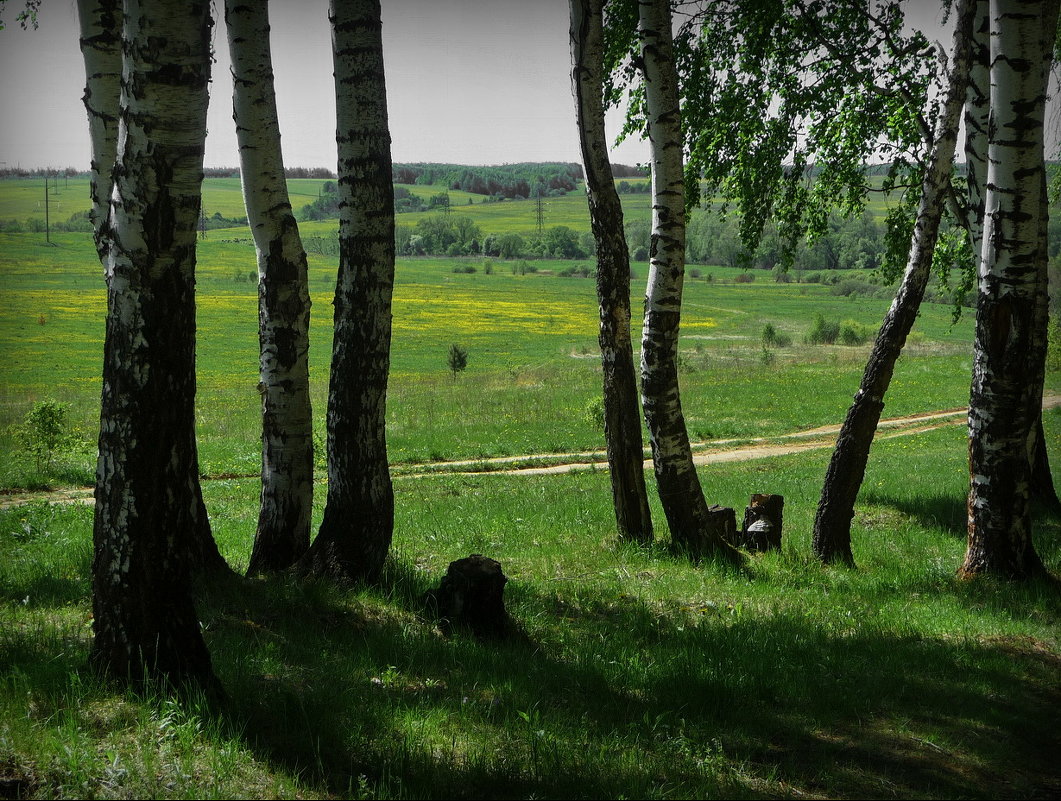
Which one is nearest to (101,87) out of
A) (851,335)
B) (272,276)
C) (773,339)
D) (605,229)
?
(272,276)

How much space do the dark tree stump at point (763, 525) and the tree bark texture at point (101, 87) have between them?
6.70 m

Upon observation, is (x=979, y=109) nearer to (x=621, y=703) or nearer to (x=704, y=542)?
(x=704, y=542)

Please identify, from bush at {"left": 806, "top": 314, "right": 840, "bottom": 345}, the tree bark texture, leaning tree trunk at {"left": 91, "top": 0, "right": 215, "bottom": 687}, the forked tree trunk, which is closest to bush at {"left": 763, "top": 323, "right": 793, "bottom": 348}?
bush at {"left": 806, "top": 314, "right": 840, "bottom": 345}

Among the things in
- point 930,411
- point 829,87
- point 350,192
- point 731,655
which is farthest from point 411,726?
point 930,411

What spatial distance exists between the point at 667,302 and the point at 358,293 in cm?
329

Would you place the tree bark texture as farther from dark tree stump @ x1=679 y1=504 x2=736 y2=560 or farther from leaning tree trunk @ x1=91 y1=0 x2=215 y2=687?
dark tree stump @ x1=679 y1=504 x2=736 y2=560

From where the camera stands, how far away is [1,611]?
5551mm

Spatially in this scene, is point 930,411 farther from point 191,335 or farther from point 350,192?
point 191,335

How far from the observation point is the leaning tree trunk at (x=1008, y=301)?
7.07 meters

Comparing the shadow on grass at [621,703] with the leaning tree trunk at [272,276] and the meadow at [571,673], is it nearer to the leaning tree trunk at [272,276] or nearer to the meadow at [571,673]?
the meadow at [571,673]

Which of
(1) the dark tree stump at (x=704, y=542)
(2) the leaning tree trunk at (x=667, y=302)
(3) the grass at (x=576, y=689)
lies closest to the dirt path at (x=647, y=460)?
(3) the grass at (x=576, y=689)

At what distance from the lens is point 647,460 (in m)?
21.8

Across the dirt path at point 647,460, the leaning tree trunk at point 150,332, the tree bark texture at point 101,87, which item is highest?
the tree bark texture at point 101,87

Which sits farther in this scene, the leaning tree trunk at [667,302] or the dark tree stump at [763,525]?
the dark tree stump at [763,525]
